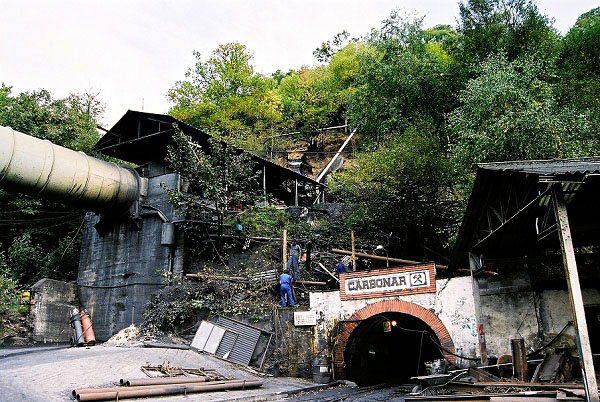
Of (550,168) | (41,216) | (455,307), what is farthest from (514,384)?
(41,216)

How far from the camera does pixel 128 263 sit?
2034 centimetres

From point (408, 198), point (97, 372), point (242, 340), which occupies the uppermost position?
point (408, 198)

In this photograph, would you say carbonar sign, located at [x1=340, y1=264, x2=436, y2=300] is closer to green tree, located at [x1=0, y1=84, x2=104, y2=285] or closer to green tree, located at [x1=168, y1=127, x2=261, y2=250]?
green tree, located at [x1=168, y1=127, x2=261, y2=250]

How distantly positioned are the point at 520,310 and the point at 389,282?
11.6ft

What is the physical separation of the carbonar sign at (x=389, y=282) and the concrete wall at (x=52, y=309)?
42.3 ft

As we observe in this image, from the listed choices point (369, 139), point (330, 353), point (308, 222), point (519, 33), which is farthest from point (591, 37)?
point (330, 353)

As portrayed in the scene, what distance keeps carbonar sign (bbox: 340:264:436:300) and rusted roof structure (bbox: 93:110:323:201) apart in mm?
8968

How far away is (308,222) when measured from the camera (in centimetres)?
2317

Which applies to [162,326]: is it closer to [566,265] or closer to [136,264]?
[136,264]

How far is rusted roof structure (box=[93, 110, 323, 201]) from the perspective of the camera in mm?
21047

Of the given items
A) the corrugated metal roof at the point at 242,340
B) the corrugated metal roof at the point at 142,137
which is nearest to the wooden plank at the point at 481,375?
the corrugated metal roof at the point at 242,340

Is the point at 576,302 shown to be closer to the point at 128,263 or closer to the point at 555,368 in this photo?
the point at 555,368

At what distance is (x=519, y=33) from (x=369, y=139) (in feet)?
29.8

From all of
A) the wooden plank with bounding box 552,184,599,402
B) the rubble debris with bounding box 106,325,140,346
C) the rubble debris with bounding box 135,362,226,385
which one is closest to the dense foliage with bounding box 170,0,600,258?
the wooden plank with bounding box 552,184,599,402
